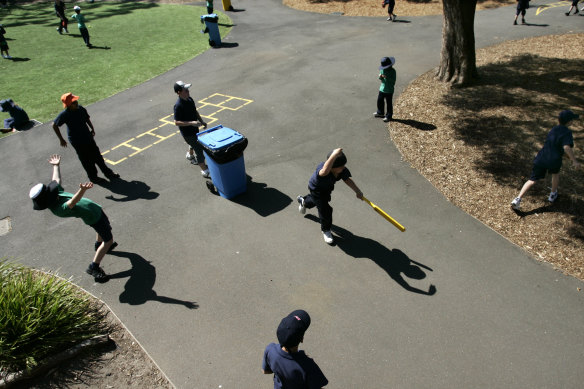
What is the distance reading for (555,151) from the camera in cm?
645

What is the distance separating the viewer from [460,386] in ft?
14.4

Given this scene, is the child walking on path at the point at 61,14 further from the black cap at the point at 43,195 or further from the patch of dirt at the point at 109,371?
the patch of dirt at the point at 109,371

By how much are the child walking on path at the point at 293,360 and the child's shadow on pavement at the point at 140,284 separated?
242 centimetres

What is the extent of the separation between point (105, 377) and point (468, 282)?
503cm

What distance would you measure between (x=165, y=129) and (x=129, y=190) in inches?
113

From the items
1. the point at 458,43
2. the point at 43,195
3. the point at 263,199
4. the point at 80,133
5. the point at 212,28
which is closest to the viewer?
the point at 43,195

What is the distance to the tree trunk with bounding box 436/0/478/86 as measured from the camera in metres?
10.8

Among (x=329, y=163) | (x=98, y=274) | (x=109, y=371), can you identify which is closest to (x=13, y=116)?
(x=98, y=274)

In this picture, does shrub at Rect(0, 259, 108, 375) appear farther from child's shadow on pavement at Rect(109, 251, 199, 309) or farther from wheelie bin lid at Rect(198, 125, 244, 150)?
wheelie bin lid at Rect(198, 125, 244, 150)

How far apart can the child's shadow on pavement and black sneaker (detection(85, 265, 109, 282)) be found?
10 centimetres

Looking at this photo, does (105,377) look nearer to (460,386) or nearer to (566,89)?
(460,386)

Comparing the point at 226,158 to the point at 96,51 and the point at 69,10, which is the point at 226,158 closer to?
the point at 96,51

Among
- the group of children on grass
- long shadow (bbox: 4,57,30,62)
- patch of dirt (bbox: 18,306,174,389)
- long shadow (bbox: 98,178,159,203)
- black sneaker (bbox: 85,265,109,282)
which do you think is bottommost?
patch of dirt (bbox: 18,306,174,389)

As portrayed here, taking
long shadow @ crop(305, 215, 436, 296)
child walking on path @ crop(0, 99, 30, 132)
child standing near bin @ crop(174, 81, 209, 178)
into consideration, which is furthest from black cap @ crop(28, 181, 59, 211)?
child walking on path @ crop(0, 99, 30, 132)
